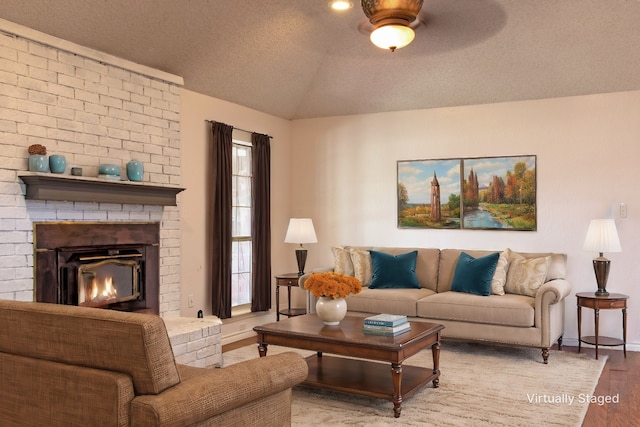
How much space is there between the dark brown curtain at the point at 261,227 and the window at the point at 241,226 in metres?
0.07

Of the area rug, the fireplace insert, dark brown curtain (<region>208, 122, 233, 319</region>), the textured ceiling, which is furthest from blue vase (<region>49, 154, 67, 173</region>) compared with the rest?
the area rug

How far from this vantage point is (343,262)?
656 centimetres

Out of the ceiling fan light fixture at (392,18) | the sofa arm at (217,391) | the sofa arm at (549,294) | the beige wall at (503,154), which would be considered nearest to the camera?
Result: the sofa arm at (217,391)

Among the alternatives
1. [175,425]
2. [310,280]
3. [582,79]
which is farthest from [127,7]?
[582,79]

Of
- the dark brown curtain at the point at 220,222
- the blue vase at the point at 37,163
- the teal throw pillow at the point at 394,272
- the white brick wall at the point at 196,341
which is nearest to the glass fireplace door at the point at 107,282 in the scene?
the white brick wall at the point at 196,341

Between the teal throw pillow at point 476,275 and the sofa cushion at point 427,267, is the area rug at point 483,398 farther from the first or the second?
the sofa cushion at point 427,267

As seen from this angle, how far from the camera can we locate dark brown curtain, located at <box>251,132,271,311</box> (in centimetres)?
668

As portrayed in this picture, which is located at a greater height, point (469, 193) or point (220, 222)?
point (469, 193)

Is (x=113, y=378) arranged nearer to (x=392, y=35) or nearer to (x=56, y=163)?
(x=56, y=163)

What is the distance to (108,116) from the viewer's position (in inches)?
188

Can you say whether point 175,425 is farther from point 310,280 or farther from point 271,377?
point 310,280

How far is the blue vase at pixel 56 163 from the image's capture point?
4.18m

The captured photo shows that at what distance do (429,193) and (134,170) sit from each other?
3.40 m

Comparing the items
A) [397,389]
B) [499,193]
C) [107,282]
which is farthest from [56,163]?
[499,193]
